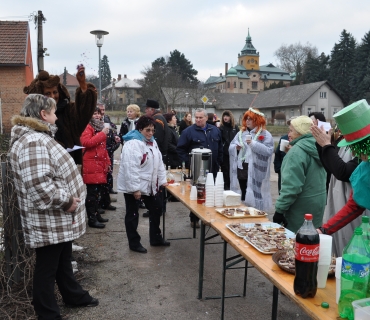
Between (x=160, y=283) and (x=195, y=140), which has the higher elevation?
(x=195, y=140)

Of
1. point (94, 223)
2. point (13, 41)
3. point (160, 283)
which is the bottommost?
point (160, 283)

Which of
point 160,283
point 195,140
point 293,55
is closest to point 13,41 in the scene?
point 195,140

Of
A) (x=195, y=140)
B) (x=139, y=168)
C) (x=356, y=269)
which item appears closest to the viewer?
(x=356, y=269)

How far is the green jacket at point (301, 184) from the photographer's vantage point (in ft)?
11.0

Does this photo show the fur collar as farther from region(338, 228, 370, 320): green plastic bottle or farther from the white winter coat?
region(338, 228, 370, 320): green plastic bottle

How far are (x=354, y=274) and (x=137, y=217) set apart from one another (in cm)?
368

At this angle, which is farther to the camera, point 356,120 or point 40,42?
point 40,42

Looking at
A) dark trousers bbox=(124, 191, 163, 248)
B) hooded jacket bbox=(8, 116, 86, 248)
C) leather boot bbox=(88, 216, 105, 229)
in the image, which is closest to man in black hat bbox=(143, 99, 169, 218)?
leather boot bbox=(88, 216, 105, 229)

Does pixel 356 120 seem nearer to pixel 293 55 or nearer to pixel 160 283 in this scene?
pixel 160 283

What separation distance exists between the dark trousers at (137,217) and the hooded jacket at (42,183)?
6.36 ft

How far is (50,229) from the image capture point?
9.32 ft

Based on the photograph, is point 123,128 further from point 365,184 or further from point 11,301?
point 365,184

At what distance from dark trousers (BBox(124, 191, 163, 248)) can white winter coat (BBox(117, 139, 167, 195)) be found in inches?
7.3

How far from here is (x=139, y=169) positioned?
15.5ft
